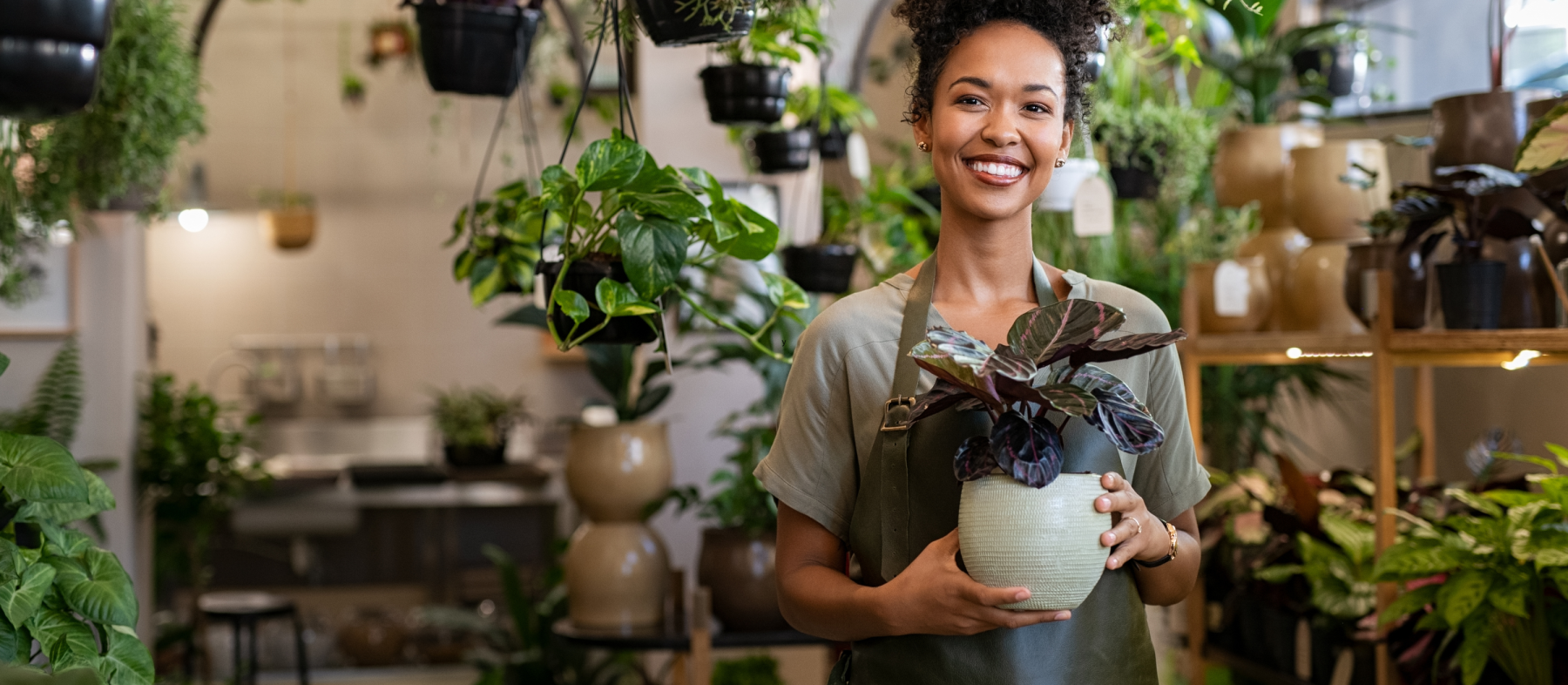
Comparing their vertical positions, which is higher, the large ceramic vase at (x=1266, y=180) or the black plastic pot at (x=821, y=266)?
the large ceramic vase at (x=1266, y=180)

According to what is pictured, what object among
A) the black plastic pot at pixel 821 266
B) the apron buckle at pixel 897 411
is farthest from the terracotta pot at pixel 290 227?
the apron buckle at pixel 897 411

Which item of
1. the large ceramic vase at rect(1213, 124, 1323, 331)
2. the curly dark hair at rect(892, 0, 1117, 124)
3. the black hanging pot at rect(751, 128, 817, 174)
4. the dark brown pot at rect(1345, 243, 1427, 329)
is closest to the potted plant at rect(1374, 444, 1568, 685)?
the dark brown pot at rect(1345, 243, 1427, 329)

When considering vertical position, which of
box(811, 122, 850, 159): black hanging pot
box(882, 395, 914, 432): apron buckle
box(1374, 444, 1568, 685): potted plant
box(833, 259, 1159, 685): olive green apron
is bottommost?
box(1374, 444, 1568, 685): potted plant

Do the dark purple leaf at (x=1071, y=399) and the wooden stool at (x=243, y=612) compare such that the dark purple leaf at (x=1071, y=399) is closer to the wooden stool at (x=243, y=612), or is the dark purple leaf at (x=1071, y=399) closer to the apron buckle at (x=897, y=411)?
the apron buckle at (x=897, y=411)

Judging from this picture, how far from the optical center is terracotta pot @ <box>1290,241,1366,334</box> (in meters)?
2.38

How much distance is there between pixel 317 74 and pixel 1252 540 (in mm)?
5854

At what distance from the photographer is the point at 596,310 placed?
5.32 ft

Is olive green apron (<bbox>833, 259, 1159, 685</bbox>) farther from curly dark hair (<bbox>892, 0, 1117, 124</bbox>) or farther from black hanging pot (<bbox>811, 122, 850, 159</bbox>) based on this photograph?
black hanging pot (<bbox>811, 122, 850, 159</bbox>)

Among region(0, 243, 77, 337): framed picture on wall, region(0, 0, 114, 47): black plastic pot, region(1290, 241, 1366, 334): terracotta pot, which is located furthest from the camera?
region(0, 243, 77, 337): framed picture on wall

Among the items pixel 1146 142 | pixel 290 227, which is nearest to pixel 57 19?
pixel 1146 142

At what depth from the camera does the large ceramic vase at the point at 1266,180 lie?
2602mm

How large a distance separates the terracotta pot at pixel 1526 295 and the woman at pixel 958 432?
38.1 inches

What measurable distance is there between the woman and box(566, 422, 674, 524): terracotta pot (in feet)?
5.15

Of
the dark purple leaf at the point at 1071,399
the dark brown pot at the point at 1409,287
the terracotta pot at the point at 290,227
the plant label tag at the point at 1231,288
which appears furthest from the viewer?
the terracotta pot at the point at 290,227
